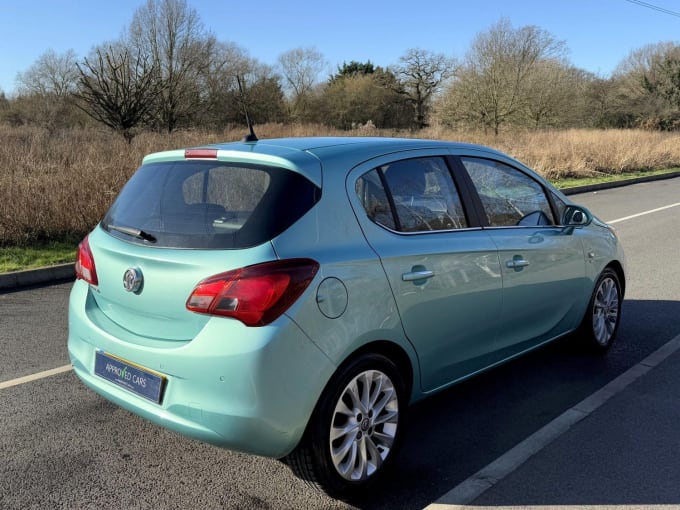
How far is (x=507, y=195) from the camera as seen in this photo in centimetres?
399

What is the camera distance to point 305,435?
2.61m

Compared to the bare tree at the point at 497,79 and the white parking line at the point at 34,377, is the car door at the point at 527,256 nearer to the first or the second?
the white parking line at the point at 34,377

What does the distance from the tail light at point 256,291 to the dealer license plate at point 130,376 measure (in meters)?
0.42

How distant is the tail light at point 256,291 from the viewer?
2451 millimetres

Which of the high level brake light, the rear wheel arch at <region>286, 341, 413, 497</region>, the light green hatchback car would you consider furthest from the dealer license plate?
the high level brake light

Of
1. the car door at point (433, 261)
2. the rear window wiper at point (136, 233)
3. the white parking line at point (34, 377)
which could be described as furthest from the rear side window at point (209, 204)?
the white parking line at point (34, 377)

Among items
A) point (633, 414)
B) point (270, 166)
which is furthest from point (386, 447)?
point (633, 414)

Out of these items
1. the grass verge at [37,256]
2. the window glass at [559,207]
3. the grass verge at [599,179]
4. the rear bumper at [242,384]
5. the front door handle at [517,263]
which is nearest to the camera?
the rear bumper at [242,384]

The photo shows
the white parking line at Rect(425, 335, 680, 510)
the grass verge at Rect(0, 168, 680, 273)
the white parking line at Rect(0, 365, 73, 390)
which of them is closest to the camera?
the white parking line at Rect(425, 335, 680, 510)

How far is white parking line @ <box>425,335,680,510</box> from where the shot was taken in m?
2.79

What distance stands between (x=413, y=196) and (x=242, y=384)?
55.5 inches

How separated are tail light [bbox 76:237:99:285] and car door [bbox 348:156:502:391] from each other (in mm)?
1419

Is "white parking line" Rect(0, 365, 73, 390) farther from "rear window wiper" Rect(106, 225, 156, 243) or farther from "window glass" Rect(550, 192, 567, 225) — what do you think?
"window glass" Rect(550, 192, 567, 225)

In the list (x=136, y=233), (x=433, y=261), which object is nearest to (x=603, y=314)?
(x=433, y=261)
